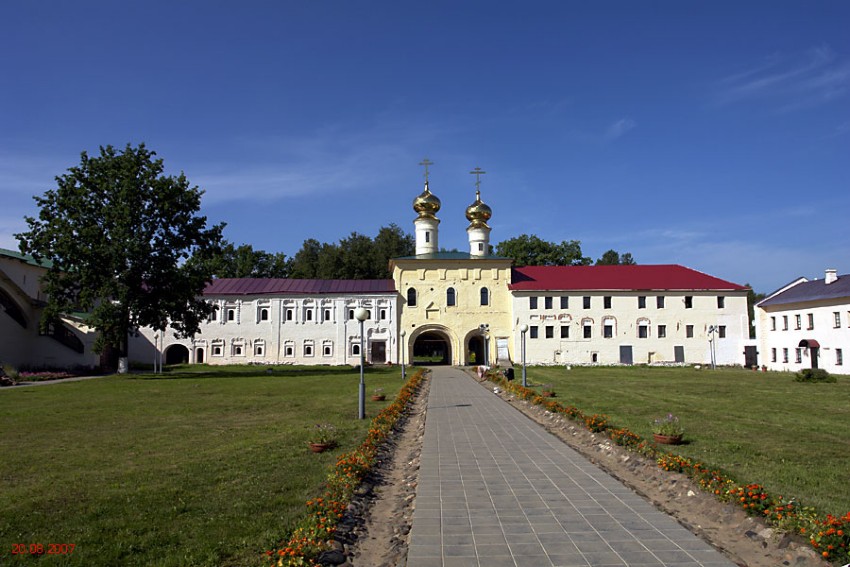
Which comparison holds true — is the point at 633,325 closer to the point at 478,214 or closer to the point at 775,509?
the point at 478,214

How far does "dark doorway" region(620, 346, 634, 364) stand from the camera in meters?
50.8


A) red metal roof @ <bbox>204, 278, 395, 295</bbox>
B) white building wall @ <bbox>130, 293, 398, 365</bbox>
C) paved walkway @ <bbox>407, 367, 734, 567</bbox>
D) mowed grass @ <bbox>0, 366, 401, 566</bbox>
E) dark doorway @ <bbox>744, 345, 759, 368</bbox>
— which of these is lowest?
paved walkway @ <bbox>407, 367, 734, 567</bbox>

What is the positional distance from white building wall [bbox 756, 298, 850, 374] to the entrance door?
31857 millimetres

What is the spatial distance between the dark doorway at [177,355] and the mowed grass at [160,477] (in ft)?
115

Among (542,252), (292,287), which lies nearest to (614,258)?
(542,252)

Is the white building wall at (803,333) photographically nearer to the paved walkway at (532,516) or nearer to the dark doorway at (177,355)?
the paved walkway at (532,516)

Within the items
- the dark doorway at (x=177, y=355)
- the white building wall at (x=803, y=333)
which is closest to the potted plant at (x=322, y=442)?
the white building wall at (x=803, y=333)

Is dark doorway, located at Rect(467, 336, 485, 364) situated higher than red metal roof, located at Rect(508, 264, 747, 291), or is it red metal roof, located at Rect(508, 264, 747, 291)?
red metal roof, located at Rect(508, 264, 747, 291)

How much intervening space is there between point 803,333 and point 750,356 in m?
7.68

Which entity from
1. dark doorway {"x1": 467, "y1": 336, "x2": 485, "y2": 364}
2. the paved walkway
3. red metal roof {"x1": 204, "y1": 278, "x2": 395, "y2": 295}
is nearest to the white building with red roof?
dark doorway {"x1": 467, "y1": 336, "x2": 485, "y2": 364}

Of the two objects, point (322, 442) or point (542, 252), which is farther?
point (542, 252)

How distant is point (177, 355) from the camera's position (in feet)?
178

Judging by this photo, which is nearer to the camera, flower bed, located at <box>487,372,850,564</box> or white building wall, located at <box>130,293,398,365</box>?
flower bed, located at <box>487,372,850,564</box>

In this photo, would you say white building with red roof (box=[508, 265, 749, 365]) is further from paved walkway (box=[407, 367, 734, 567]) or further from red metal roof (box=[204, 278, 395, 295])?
paved walkway (box=[407, 367, 734, 567])
